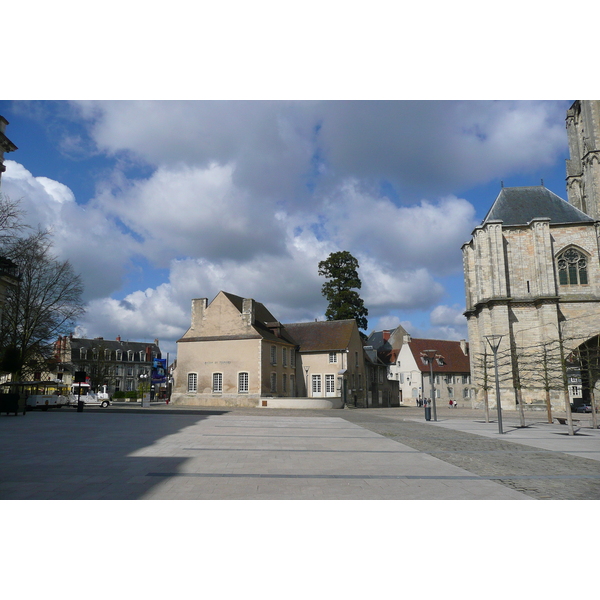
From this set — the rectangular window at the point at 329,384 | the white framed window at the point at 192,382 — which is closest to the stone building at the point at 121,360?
the white framed window at the point at 192,382

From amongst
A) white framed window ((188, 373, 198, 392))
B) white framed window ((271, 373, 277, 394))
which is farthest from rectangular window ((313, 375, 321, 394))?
white framed window ((188, 373, 198, 392))

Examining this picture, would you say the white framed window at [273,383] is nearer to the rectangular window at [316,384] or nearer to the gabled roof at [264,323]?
the gabled roof at [264,323]

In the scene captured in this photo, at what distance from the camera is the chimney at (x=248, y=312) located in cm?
4009

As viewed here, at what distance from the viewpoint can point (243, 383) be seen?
1538 inches

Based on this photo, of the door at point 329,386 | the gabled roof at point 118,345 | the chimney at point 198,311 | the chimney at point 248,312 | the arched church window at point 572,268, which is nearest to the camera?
the arched church window at point 572,268

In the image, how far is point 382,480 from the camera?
7574 millimetres

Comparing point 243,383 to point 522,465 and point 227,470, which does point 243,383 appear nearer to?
point 227,470

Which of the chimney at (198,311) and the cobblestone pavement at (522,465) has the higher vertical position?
the chimney at (198,311)

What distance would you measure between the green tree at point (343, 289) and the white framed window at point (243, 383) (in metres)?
14.6

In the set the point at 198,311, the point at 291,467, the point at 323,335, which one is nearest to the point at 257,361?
the point at 198,311

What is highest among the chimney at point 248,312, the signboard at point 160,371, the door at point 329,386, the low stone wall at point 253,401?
the chimney at point 248,312

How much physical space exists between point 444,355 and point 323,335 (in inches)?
863

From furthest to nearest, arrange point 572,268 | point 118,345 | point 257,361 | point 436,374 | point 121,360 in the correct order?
point 118,345 → point 121,360 → point 436,374 → point 257,361 → point 572,268
